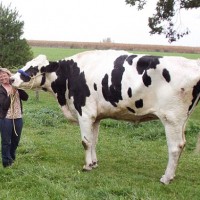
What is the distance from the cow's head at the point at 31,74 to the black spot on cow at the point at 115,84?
1424 mm

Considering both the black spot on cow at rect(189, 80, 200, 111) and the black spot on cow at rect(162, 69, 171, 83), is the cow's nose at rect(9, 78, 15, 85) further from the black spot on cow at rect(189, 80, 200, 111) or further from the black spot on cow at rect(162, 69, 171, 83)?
the black spot on cow at rect(189, 80, 200, 111)

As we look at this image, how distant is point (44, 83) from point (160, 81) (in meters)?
2.47

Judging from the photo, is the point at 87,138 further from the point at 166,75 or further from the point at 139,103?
Answer: the point at 166,75

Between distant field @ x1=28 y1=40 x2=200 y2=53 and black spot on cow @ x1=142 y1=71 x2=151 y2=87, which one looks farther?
distant field @ x1=28 y1=40 x2=200 y2=53

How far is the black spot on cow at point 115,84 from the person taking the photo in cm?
718

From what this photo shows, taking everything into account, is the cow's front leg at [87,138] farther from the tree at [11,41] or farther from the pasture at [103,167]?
the tree at [11,41]

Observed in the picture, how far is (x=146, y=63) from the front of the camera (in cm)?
695

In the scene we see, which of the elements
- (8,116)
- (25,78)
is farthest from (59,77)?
(8,116)

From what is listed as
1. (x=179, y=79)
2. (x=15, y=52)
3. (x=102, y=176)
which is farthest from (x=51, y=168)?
(x=15, y=52)

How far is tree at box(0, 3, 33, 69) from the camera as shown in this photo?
22.4 metres

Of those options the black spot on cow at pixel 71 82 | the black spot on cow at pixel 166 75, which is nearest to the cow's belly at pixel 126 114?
the black spot on cow at pixel 71 82

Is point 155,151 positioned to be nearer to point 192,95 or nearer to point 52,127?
point 192,95

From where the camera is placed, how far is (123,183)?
22.1 ft

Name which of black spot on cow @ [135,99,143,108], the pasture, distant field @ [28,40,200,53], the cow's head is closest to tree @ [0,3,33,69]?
the pasture
